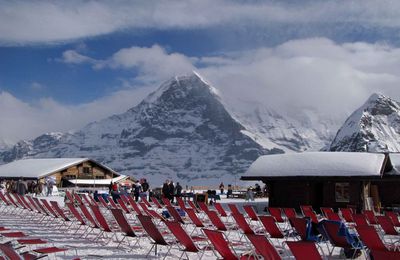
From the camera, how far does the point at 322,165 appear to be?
23.3 meters

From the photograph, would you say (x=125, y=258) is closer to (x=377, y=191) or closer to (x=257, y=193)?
(x=377, y=191)

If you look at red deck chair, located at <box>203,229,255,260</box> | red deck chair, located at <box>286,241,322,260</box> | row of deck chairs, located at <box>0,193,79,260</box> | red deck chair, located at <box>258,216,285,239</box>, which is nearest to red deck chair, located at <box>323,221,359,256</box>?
red deck chair, located at <box>258,216,285,239</box>

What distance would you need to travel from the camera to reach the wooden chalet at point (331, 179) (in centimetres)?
2244

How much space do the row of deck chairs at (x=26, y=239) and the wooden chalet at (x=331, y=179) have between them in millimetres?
10202

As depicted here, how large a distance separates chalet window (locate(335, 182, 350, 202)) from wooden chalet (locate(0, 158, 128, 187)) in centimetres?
2744

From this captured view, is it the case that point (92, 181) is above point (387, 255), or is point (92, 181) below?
below

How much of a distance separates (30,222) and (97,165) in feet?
124

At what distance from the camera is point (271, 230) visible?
33.7 ft

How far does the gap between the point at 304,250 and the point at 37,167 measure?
47344mm

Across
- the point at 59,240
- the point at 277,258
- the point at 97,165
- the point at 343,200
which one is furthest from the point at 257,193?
the point at 277,258

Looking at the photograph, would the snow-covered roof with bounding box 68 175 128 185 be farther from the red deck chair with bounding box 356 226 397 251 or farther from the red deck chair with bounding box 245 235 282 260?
the red deck chair with bounding box 245 235 282 260

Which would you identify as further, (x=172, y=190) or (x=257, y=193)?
(x=257, y=193)

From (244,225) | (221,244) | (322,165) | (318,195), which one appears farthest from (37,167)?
(221,244)

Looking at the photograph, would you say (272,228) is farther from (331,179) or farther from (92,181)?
(92,181)
